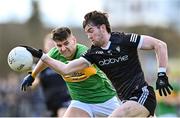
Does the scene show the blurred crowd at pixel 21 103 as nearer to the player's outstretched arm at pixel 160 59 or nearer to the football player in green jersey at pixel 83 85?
the football player in green jersey at pixel 83 85

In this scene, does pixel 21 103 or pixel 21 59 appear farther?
pixel 21 103

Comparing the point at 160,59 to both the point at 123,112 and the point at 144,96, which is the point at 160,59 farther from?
the point at 123,112

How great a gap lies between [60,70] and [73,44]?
0.66 m

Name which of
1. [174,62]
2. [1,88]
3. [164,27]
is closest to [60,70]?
[1,88]

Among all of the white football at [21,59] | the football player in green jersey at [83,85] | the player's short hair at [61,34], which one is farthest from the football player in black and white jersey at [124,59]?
the football player in green jersey at [83,85]

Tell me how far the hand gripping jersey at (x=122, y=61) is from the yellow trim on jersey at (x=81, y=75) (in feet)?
2.74

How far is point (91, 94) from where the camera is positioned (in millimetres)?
10117

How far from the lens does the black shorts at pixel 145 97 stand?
8.81 meters

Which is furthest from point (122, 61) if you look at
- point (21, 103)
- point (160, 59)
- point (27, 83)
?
point (21, 103)

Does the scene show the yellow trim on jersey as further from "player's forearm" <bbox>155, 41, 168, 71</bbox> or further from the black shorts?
"player's forearm" <bbox>155, 41, 168, 71</bbox>

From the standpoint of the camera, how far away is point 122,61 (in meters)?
8.88

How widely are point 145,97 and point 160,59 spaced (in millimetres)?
509

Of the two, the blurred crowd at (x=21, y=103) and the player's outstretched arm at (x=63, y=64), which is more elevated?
the player's outstretched arm at (x=63, y=64)

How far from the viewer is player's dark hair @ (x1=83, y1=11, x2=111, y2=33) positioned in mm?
8961
